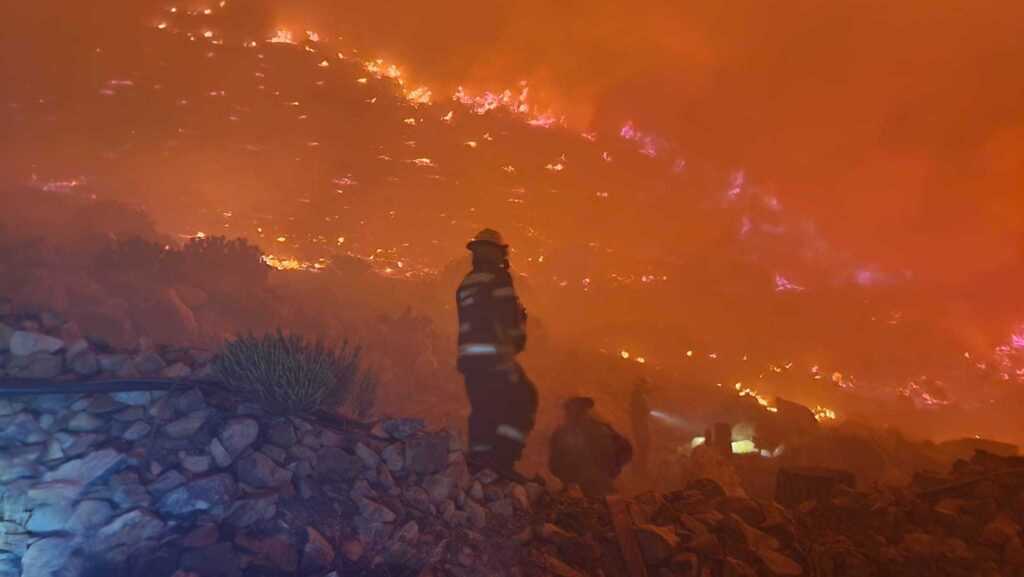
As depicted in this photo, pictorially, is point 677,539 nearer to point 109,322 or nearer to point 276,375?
point 276,375

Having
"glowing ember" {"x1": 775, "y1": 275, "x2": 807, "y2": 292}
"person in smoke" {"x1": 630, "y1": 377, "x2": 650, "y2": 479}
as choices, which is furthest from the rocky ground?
"glowing ember" {"x1": 775, "y1": 275, "x2": 807, "y2": 292}

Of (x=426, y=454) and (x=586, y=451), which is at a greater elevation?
(x=426, y=454)

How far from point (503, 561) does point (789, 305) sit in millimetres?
33097

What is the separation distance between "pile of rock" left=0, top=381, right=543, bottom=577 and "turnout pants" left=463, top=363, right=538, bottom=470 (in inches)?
58.9

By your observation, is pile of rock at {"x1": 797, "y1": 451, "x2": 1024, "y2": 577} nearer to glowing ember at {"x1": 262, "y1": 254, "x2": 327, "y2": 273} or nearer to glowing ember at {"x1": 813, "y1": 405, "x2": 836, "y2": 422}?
glowing ember at {"x1": 262, "y1": 254, "x2": 327, "y2": 273}

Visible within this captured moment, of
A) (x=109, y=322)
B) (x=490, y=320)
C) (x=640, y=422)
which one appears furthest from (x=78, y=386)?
(x=640, y=422)

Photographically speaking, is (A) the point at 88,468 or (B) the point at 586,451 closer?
(A) the point at 88,468

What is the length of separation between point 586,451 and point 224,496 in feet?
15.4

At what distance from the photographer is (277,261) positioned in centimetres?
2106

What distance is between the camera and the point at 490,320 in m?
6.89

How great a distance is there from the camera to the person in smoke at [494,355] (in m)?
6.88

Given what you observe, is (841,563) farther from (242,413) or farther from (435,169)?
(435,169)

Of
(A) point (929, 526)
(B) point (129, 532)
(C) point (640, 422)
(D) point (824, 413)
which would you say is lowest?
(D) point (824, 413)

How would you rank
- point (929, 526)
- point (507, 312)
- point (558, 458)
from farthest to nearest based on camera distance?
point (558, 458)
point (507, 312)
point (929, 526)
